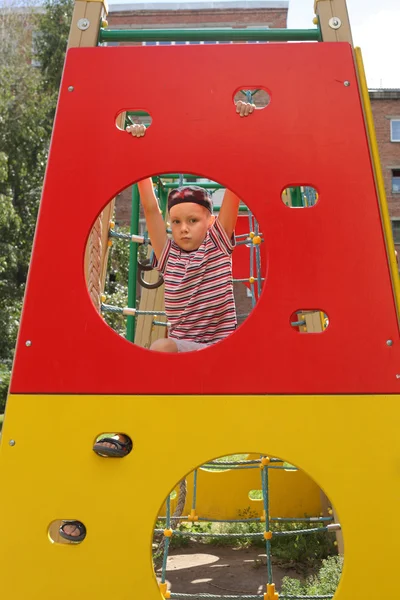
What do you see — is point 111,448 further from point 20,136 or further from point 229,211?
point 20,136

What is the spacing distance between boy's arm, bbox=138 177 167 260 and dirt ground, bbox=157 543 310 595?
63.4 inches

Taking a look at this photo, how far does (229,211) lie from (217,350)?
70 centimetres

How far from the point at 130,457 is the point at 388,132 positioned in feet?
72.1

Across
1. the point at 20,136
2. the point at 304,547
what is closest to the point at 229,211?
the point at 304,547

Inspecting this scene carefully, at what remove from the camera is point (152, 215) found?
8.11 ft

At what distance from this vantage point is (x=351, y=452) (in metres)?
1.77

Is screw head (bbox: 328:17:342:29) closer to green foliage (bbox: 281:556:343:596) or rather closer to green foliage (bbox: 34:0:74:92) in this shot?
green foliage (bbox: 281:556:343:596)

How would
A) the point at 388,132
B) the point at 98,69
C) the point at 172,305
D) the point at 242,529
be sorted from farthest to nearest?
the point at 388,132 → the point at 242,529 → the point at 172,305 → the point at 98,69

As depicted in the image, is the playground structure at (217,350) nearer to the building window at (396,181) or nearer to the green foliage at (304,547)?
the green foliage at (304,547)

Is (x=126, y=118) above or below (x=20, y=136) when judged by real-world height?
below

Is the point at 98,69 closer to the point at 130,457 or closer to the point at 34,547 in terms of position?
the point at 130,457

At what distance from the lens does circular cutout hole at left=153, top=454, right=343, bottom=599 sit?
10.3ft

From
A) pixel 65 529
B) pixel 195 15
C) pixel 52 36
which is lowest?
pixel 65 529

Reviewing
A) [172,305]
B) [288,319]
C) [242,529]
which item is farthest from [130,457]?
[242,529]
